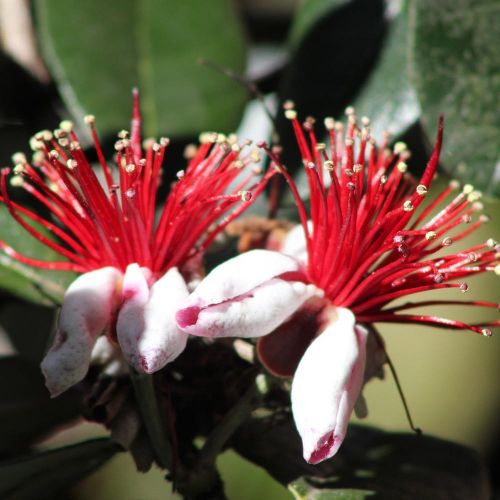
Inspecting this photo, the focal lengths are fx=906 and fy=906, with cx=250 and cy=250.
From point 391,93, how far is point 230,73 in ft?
1.04

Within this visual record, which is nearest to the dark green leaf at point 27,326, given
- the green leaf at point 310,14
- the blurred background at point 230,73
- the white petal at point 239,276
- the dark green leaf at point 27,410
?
the blurred background at point 230,73

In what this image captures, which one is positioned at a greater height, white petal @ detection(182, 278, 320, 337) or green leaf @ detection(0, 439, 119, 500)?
white petal @ detection(182, 278, 320, 337)

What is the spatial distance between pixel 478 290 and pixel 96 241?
2116mm

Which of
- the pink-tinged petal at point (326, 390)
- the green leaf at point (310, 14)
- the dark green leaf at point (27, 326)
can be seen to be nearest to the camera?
the pink-tinged petal at point (326, 390)

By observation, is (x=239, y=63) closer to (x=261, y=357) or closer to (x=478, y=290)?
(x=261, y=357)

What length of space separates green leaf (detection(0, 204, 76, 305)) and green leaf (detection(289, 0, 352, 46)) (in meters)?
0.71

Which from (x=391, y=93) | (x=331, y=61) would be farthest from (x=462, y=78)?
(x=331, y=61)

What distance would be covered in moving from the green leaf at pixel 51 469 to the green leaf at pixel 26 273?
398mm

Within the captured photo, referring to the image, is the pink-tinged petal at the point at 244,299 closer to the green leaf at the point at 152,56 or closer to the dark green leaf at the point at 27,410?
the dark green leaf at the point at 27,410

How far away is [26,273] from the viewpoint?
5.63 feet

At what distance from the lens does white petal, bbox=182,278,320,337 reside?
3.77 feet

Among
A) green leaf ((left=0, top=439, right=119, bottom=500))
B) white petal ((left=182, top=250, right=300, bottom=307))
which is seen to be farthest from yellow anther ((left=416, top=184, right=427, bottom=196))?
green leaf ((left=0, top=439, right=119, bottom=500))

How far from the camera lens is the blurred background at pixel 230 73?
1.60m

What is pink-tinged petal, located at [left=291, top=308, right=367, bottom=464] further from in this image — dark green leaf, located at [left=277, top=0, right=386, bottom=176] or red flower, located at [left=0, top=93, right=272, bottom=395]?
dark green leaf, located at [left=277, top=0, right=386, bottom=176]
